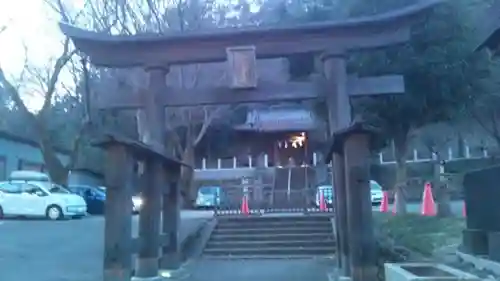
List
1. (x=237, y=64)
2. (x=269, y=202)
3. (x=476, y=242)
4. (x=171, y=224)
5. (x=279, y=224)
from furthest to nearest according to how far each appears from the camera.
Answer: (x=269, y=202) → (x=279, y=224) → (x=171, y=224) → (x=237, y=64) → (x=476, y=242)

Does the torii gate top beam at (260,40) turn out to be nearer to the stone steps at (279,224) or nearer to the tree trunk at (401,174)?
the stone steps at (279,224)

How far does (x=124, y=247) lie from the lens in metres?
9.50

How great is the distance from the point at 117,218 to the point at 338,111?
202 inches

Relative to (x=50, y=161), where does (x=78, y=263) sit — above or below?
below

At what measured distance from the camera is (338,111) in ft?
39.2

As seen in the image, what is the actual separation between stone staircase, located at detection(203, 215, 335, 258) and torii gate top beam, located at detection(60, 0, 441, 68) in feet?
20.1

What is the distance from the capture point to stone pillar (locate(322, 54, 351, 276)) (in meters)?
11.2

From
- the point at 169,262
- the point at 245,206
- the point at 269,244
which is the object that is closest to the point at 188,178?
the point at 245,206

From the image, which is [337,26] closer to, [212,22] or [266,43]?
[266,43]

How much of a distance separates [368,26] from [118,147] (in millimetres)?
6108

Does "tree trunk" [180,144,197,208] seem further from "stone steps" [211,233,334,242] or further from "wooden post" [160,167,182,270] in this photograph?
"wooden post" [160,167,182,270]

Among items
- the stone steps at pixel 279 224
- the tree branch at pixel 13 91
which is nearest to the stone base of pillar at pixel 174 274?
the stone steps at pixel 279 224

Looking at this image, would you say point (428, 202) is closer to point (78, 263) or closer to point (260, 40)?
point (260, 40)

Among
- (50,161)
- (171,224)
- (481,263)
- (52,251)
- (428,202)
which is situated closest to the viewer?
(481,263)
